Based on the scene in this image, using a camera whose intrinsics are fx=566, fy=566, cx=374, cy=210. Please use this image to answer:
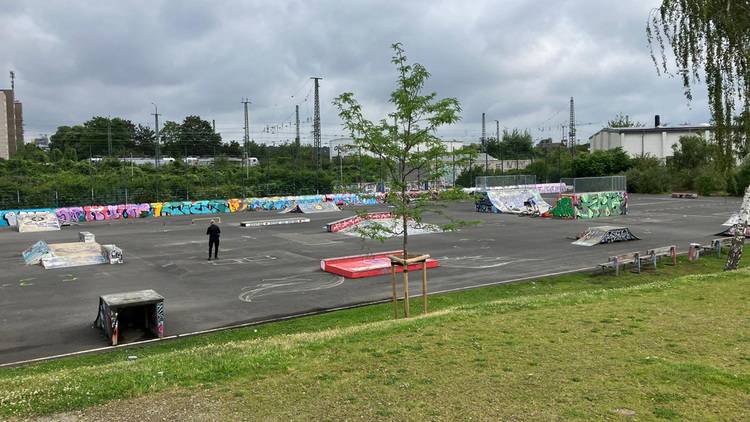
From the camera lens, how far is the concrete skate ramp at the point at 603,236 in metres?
26.4

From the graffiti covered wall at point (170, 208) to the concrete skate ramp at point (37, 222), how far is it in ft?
9.92

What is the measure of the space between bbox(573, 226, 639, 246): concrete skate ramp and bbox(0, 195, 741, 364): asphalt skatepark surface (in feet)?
2.66

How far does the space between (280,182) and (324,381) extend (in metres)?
53.4

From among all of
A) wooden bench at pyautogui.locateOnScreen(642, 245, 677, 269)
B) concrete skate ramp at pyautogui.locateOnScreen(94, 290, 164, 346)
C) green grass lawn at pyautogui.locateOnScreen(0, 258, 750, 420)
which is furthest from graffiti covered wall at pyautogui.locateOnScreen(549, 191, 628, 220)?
concrete skate ramp at pyautogui.locateOnScreen(94, 290, 164, 346)

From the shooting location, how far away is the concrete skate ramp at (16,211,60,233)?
120 ft

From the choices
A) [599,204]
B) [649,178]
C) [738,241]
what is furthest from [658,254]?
[649,178]

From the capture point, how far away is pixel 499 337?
27.8ft

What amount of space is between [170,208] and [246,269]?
30511 millimetres

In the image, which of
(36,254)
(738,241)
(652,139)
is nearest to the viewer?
(738,241)

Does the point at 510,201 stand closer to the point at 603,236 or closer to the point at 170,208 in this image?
the point at 603,236

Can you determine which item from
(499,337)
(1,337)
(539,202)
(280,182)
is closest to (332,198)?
(280,182)

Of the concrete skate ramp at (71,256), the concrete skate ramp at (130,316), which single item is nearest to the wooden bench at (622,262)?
the concrete skate ramp at (130,316)

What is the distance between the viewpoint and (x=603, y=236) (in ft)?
86.8

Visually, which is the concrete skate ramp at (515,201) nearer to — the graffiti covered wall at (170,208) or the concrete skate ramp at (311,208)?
the graffiti covered wall at (170,208)
